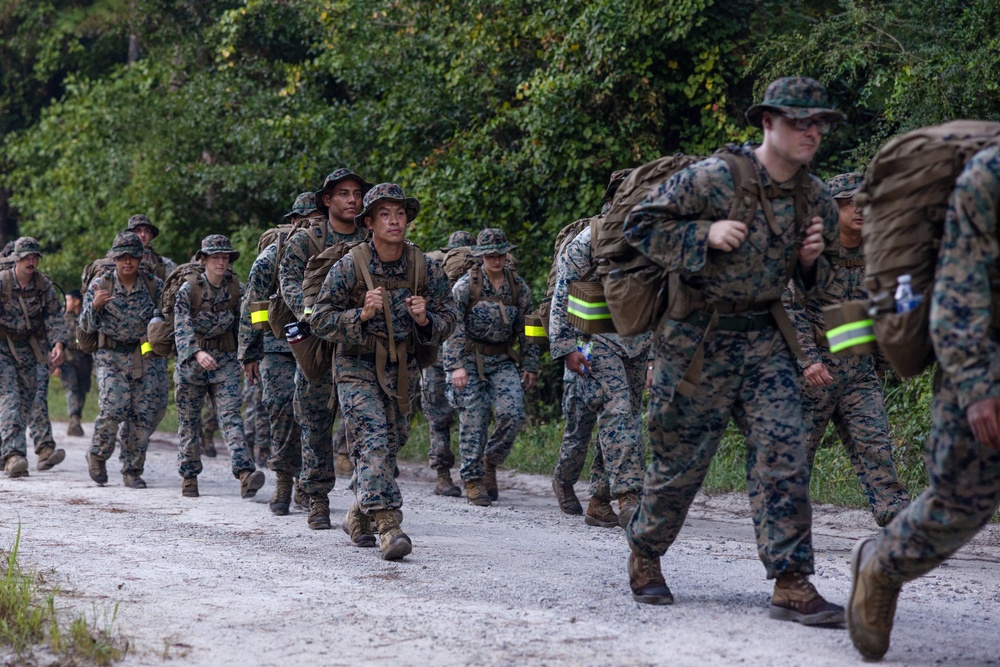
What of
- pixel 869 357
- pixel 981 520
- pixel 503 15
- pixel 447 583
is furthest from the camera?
pixel 503 15

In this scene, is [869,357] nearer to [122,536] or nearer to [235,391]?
[122,536]

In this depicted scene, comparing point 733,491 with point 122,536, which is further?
point 733,491

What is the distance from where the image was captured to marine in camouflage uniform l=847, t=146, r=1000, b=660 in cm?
445

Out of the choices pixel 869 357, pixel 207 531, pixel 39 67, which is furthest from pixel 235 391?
pixel 39 67

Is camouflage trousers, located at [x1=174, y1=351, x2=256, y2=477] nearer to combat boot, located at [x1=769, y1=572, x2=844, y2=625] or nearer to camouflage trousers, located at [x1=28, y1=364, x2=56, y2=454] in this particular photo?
camouflage trousers, located at [x1=28, y1=364, x2=56, y2=454]

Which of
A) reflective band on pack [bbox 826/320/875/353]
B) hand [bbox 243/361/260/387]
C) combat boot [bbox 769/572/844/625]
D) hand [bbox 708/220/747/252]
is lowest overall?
combat boot [bbox 769/572/844/625]

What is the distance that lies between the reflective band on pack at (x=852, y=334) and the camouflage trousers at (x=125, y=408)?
27.4ft

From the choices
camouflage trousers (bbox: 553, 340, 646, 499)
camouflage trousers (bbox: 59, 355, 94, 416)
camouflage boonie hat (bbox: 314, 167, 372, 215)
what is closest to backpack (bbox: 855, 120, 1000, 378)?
camouflage trousers (bbox: 553, 340, 646, 499)

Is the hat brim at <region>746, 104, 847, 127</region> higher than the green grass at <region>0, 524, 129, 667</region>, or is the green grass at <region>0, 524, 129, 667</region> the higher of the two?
the hat brim at <region>746, 104, 847, 127</region>

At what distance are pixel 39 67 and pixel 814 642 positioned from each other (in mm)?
25608

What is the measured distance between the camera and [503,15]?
50.4 ft

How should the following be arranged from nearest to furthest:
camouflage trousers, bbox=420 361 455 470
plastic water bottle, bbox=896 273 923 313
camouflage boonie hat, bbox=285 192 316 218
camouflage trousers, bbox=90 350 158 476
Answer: plastic water bottle, bbox=896 273 923 313, camouflage boonie hat, bbox=285 192 316 218, camouflage trousers, bbox=90 350 158 476, camouflage trousers, bbox=420 361 455 470

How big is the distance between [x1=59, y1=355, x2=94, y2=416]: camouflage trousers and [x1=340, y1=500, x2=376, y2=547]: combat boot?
438 inches

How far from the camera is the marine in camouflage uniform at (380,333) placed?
772 centimetres
